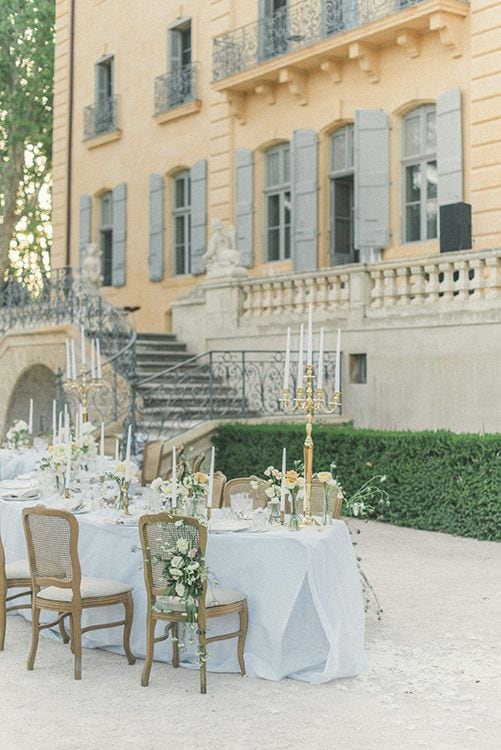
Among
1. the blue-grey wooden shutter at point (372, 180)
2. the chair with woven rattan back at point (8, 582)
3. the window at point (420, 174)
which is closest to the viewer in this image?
the chair with woven rattan back at point (8, 582)

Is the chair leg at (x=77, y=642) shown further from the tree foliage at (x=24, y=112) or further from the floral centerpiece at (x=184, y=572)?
the tree foliage at (x=24, y=112)

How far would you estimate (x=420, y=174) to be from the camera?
15.6 m

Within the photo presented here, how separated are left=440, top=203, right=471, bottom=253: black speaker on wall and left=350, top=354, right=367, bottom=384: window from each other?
6.18 feet

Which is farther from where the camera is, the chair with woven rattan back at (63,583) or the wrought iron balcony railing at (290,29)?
the wrought iron balcony railing at (290,29)

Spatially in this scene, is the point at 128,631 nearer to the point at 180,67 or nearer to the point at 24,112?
the point at 180,67

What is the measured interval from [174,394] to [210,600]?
31.1 feet

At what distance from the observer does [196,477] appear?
6.21m

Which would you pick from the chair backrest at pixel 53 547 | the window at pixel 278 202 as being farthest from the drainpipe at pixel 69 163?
the chair backrest at pixel 53 547

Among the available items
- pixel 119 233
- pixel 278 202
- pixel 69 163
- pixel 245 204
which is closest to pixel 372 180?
pixel 278 202

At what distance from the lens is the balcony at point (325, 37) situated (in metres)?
14.7

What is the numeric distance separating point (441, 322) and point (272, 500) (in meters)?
7.01

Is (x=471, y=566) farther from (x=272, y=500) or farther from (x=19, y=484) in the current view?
(x=19, y=484)

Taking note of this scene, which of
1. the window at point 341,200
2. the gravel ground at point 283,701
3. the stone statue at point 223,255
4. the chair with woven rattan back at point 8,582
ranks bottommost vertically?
the gravel ground at point 283,701

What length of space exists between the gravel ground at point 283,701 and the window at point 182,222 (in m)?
13.7
